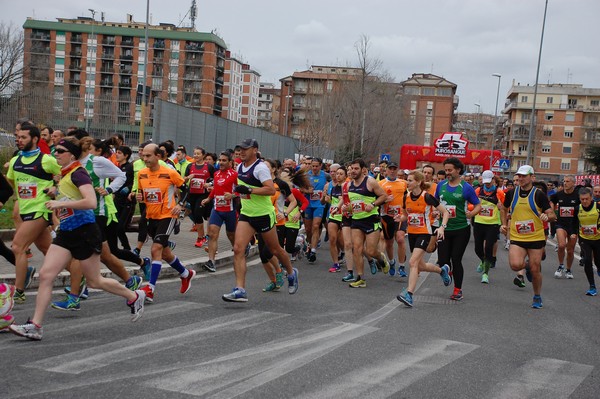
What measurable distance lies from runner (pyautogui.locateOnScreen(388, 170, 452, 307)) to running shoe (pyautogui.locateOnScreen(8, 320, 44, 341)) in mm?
4612

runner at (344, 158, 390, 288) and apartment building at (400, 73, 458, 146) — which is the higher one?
apartment building at (400, 73, 458, 146)

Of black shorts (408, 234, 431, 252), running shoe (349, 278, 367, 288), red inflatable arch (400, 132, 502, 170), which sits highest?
red inflatable arch (400, 132, 502, 170)

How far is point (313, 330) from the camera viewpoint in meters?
7.20

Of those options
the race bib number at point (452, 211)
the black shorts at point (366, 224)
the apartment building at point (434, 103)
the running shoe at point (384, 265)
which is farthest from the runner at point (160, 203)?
the apartment building at point (434, 103)

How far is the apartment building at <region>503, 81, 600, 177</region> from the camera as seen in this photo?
111m

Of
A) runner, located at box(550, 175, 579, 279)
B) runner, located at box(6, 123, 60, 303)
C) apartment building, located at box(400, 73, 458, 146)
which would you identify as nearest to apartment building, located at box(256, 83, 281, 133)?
apartment building, located at box(400, 73, 458, 146)

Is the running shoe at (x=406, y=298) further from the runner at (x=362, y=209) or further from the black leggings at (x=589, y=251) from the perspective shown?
the black leggings at (x=589, y=251)

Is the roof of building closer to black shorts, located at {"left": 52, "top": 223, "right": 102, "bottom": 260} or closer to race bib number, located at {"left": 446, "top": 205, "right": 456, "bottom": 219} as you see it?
race bib number, located at {"left": 446, "top": 205, "right": 456, "bottom": 219}

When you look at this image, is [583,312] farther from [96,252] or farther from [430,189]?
[96,252]

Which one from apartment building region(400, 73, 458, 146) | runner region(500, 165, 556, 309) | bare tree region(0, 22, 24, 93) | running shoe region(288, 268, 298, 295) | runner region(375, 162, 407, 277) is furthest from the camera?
apartment building region(400, 73, 458, 146)

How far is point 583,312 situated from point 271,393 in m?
6.36

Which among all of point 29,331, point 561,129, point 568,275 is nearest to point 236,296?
point 29,331

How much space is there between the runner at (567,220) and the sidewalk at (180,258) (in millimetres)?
6361

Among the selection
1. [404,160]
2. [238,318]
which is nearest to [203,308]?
[238,318]
